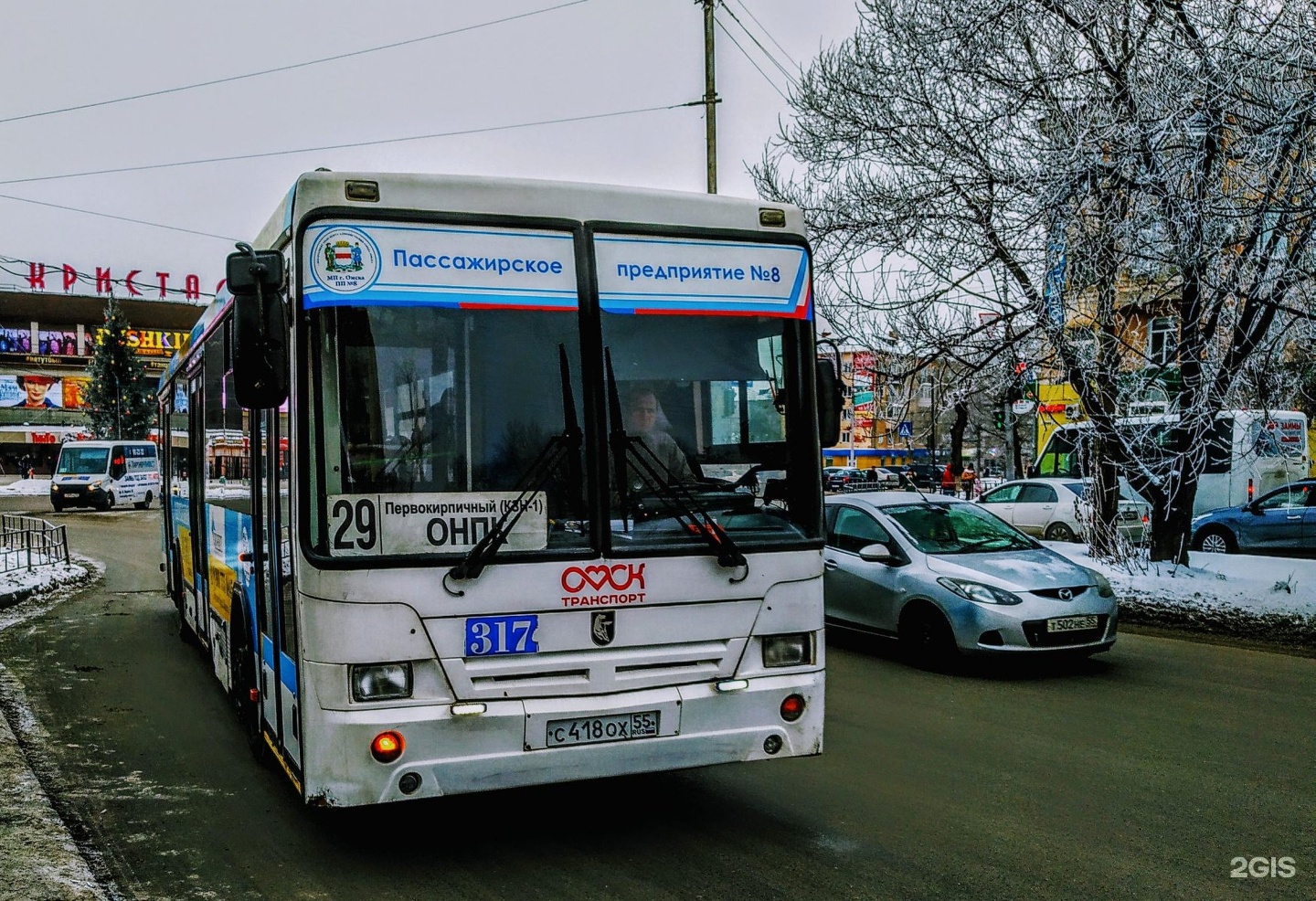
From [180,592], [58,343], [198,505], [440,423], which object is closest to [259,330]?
[440,423]

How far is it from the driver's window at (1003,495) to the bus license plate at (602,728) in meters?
22.2

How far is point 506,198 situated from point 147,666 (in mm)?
7171

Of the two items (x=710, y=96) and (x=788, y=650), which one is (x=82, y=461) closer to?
(x=710, y=96)

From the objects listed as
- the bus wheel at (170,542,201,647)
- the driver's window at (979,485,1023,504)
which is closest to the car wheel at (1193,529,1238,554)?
the driver's window at (979,485,1023,504)

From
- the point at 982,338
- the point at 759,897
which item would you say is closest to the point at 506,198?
the point at 759,897

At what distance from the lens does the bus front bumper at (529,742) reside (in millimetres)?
4637

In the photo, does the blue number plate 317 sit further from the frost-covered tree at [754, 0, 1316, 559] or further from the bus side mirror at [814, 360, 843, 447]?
the frost-covered tree at [754, 0, 1316, 559]

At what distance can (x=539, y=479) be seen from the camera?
4.88 metres

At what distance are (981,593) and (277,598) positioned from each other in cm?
596

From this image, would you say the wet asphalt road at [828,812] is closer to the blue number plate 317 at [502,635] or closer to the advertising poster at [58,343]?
the blue number plate 317 at [502,635]

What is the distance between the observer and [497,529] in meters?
4.80

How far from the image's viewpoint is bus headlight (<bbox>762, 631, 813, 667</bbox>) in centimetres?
529

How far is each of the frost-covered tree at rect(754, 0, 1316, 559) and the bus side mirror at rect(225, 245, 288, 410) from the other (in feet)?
28.8

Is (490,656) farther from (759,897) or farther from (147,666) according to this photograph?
(147,666)
